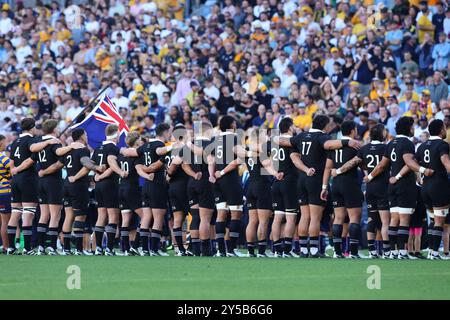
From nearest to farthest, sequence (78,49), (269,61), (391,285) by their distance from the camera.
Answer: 1. (391,285)
2. (269,61)
3. (78,49)

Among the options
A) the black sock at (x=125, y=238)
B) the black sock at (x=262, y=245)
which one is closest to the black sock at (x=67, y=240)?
the black sock at (x=125, y=238)

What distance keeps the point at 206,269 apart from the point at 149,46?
1788cm

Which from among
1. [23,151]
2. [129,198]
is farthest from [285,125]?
[23,151]

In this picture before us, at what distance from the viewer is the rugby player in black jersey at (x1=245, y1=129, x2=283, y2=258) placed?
64.2ft

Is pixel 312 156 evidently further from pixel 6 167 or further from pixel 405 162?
pixel 6 167

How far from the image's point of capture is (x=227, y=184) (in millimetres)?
19797

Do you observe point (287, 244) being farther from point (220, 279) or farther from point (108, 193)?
point (220, 279)

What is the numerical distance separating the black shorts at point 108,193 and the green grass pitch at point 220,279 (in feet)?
6.95

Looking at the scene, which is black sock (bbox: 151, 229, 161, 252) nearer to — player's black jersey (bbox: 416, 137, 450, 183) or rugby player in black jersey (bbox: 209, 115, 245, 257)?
rugby player in black jersey (bbox: 209, 115, 245, 257)

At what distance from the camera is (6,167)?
21.4 m

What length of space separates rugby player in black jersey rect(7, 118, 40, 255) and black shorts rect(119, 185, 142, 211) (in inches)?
61.0

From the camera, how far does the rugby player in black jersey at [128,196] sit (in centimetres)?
2075

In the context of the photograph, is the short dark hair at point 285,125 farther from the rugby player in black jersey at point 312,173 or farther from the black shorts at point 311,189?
the black shorts at point 311,189
